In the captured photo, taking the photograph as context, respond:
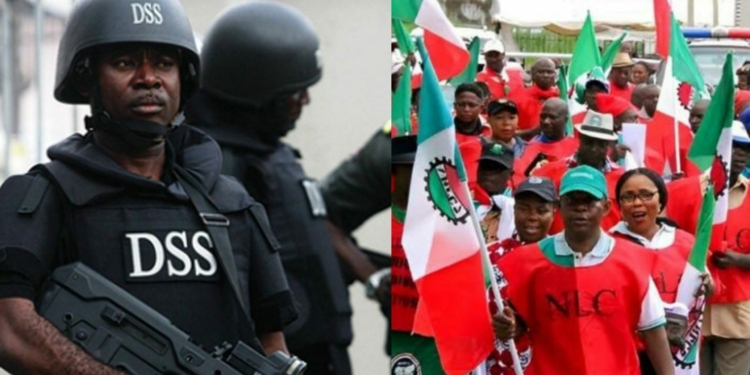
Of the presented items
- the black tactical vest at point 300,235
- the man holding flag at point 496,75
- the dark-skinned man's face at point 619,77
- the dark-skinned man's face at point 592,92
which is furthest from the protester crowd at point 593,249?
the dark-skinned man's face at point 619,77

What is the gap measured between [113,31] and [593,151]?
20.8ft

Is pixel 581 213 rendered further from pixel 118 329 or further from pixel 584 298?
pixel 118 329

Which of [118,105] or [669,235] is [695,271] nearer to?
[669,235]

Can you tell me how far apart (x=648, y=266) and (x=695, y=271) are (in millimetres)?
1129

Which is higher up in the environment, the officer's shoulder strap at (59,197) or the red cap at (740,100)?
the officer's shoulder strap at (59,197)

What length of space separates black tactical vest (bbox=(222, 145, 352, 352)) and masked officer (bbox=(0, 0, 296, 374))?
0.10 feet

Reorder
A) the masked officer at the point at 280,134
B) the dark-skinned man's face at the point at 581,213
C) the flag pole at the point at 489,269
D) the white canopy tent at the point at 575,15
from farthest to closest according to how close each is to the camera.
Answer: the white canopy tent at the point at 575,15 → the dark-skinned man's face at the point at 581,213 → the flag pole at the point at 489,269 → the masked officer at the point at 280,134

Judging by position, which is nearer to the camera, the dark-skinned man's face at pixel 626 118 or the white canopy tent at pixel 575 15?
the dark-skinned man's face at pixel 626 118

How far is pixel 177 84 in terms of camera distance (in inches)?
169

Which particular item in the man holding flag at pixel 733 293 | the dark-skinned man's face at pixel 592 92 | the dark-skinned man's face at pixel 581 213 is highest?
the dark-skinned man's face at pixel 592 92

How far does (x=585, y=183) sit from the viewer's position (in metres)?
7.52

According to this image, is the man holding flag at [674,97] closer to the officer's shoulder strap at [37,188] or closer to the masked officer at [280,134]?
the masked officer at [280,134]

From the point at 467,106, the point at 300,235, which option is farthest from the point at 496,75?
the point at 300,235

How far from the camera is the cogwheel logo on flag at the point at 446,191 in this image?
21.6 feet
